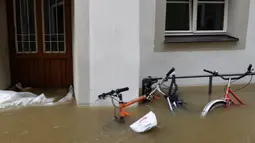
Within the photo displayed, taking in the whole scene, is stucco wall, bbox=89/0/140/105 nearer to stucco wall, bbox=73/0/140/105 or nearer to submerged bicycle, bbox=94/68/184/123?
stucco wall, bbox=73/0/140/105

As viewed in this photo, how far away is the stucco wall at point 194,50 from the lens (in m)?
5.77

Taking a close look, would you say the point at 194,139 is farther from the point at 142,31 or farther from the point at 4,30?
the point at 4,30

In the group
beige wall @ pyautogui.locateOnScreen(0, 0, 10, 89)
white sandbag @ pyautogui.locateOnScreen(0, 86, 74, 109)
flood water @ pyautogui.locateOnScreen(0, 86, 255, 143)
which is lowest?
flood water @ pyautogui.locateOnScreen(0, 86, 255, 143)

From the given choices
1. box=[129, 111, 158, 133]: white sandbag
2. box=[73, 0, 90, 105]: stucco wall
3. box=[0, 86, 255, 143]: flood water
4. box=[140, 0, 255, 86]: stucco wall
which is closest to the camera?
box=[0, 86, 255, 143]: flood water

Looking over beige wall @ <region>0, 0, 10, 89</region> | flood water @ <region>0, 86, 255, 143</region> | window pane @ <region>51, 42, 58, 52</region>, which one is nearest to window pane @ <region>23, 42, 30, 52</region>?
beige wall @ <region>0, 0, 10, 89</region>

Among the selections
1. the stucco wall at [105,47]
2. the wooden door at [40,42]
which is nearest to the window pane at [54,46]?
the wooden door at [40,42]

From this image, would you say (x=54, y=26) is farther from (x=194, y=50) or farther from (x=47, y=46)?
(x=194, y=50)

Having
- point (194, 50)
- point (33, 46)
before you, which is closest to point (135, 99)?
point (194, 50)

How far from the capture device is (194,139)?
409 cm

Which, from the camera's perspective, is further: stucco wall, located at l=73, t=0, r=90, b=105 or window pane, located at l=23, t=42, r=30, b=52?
window pane, located at l=23, t=42, r=30, b=52

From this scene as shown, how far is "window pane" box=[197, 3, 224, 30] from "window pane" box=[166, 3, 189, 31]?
263mm

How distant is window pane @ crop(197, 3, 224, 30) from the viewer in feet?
20.8

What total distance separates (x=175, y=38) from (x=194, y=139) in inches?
98.4

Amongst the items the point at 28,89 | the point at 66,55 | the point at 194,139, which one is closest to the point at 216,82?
the point at 194,139
